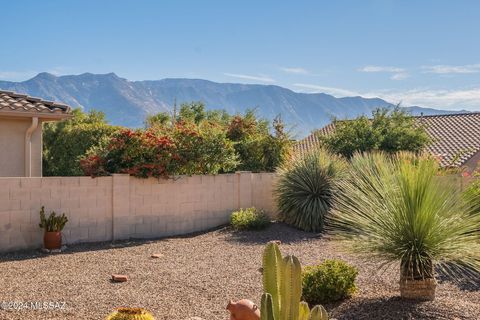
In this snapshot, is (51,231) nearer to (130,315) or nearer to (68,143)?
(130,315)

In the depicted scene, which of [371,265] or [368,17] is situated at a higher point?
[368,17]

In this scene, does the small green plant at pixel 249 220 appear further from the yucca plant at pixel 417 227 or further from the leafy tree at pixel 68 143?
the yucca plant at pixel 417 227

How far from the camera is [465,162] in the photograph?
2980cm

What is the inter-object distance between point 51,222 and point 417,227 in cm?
810

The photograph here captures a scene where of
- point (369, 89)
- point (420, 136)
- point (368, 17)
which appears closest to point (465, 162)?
point (420, 136)

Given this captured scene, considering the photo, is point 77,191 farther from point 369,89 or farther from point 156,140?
point 369,89

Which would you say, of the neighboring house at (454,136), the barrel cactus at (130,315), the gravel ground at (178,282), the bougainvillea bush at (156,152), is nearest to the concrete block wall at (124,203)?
the bougainvillea bush at (156,152)

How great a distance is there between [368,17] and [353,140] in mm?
5400

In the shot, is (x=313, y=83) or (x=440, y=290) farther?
(x=313, y=83)

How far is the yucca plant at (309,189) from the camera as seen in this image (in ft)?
46.8

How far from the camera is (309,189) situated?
14.6 meters

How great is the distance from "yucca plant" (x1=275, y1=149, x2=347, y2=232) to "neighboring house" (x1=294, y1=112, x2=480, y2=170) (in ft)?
44.7

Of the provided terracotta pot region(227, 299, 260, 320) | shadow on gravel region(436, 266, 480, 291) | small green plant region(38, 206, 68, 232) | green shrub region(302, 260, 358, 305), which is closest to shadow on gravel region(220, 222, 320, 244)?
small green plant region(38, 206, 68, 232)

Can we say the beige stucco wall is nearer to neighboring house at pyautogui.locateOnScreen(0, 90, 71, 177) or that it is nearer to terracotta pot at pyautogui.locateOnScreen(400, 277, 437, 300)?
neighboring house at pyautogui.locateOnScreen(0, 90, 71, 177)
